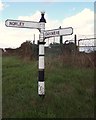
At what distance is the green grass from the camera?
604cm

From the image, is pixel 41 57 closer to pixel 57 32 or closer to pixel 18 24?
pixel 57 32

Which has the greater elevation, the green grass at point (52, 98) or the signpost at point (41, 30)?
the signpost at point (41, 30)

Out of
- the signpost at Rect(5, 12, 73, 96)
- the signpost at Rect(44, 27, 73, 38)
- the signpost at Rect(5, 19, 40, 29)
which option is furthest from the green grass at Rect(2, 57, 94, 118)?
the signpost at Rect(5, 19, 40, 29)

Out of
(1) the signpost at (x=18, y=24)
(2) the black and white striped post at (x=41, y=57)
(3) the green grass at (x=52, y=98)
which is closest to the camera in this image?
(3) the green grass at (x=52, y=98)

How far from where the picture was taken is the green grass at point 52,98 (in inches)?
238

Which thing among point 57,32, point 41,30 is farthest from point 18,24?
point 57,32

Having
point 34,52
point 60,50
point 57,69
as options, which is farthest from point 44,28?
point 34,52

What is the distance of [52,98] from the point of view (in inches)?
273

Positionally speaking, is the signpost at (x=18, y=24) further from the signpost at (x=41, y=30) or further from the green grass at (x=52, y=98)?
the green grass at (x=52, y=98)

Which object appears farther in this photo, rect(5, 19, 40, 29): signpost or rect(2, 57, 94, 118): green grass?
rect(5, 19, 40, 29): signpost

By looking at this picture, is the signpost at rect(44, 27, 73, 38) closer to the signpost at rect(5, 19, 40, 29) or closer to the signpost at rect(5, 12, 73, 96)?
the signpost at rect(5, 12, 73, 96)

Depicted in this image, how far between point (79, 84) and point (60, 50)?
27.9ft

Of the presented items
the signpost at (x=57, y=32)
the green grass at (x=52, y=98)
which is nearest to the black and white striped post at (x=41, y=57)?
the signpost at (x=57, y=32)

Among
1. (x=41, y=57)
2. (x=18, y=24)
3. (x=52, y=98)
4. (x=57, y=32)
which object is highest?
(x=18, y=24)
